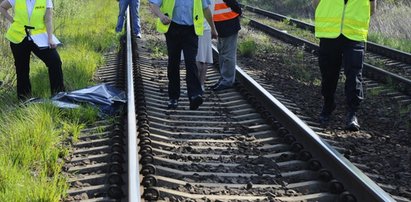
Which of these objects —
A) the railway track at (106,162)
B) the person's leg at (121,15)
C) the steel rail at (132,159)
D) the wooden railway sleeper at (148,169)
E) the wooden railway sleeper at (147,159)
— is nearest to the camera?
the steel rail at (132,159)

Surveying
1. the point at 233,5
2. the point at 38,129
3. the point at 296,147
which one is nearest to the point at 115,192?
the point at 38,129

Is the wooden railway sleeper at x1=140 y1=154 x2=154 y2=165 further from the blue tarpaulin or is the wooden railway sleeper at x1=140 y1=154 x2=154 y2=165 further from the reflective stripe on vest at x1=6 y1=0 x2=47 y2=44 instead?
the reflective stripe on vest at x1=6 y1=0 x2=47 y2=44

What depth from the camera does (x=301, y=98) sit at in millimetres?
7980

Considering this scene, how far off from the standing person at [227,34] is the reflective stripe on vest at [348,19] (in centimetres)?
157

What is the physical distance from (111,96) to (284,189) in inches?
120

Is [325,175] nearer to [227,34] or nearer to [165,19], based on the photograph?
[165,19]

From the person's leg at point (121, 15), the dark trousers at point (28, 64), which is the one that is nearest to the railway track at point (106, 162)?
the dark trousers at point (28, 64)

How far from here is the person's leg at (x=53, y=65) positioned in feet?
23.1

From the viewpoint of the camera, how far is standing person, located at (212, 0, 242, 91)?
785 centimetres

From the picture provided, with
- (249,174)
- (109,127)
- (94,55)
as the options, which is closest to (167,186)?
(249,174)

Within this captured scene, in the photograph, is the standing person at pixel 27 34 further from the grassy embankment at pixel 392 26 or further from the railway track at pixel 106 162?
the grassy embankment at pixel 392 26

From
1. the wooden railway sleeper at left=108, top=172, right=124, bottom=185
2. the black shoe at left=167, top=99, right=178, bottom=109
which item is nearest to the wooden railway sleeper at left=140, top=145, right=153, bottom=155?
the wooden railway sleeper at left=108, top=172, right=124, bottom=185

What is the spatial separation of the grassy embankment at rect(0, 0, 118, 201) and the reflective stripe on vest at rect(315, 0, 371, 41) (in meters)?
2.88

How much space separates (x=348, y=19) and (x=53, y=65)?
365 centimetres
